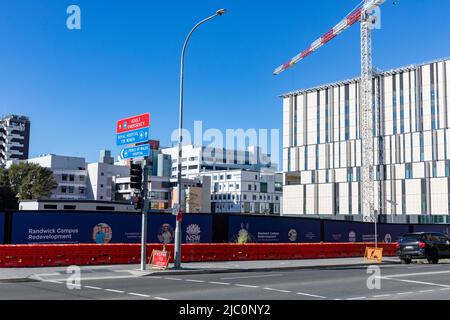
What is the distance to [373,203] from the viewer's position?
310 ft

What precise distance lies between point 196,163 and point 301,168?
80.6 m

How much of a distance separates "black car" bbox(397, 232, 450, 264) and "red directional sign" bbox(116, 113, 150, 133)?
16.4 m

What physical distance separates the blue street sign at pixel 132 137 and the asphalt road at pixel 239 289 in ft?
19.4

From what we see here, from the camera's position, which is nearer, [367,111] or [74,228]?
[74,228]

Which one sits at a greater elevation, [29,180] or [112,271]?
[29,180]

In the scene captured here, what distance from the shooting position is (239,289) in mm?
15516

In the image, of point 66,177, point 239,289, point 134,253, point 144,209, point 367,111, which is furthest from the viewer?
point 66,177

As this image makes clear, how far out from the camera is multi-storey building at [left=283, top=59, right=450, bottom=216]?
87.9 meters

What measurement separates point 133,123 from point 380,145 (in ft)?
266

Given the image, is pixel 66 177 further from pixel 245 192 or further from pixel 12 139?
pixel 245 192

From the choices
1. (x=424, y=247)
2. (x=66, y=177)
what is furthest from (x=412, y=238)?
(x=66, y=177)

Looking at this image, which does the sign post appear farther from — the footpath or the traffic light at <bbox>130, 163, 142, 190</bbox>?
the footpath

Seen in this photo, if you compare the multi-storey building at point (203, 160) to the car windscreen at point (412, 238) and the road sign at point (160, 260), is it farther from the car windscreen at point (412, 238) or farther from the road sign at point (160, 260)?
the road sign at point (160, 260)
